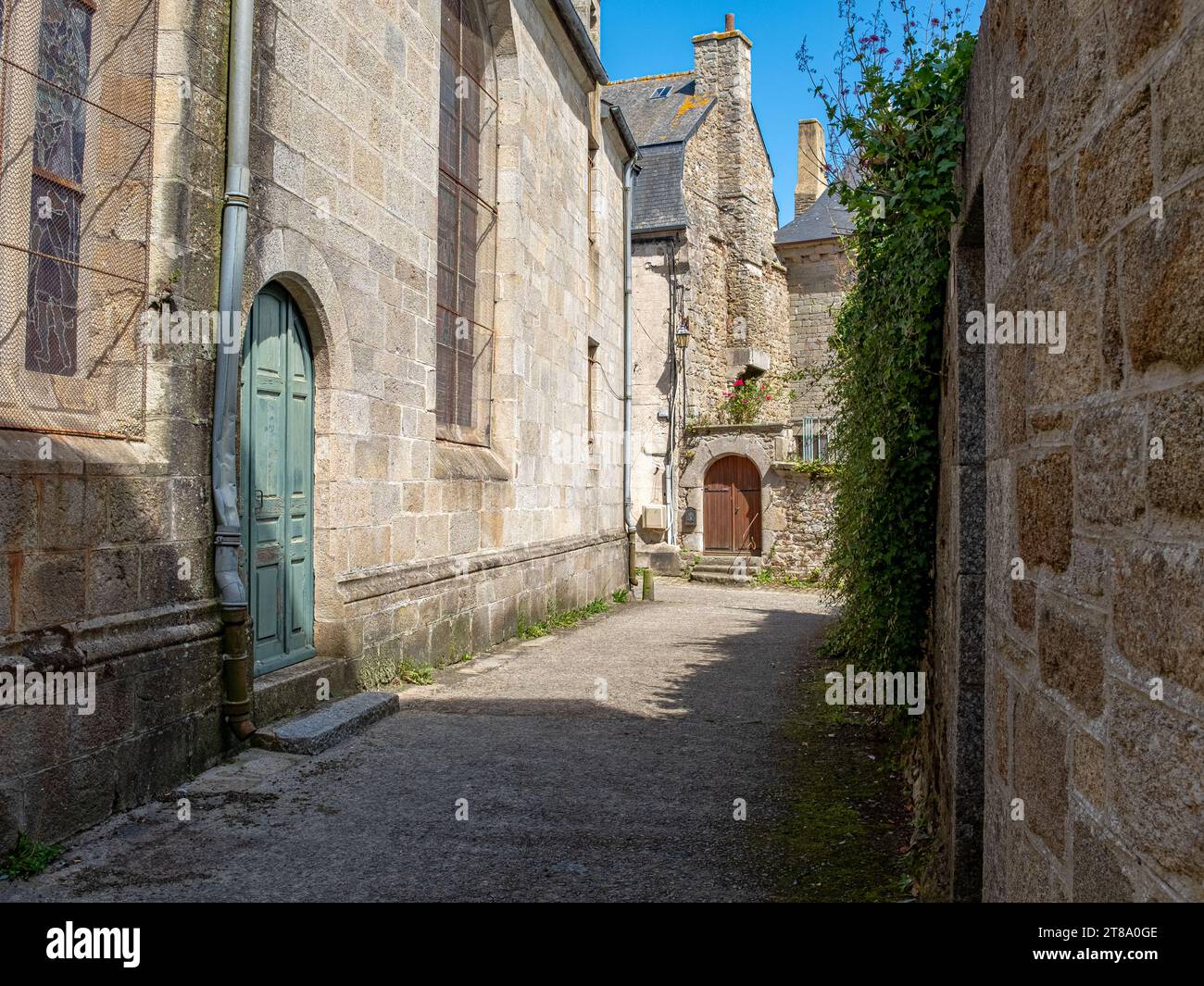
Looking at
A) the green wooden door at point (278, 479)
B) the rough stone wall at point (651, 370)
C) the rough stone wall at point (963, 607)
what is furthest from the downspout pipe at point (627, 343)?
the rough stone wall at point (963, 607)

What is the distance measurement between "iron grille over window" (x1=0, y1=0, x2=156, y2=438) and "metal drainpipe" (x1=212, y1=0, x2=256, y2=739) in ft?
1.31

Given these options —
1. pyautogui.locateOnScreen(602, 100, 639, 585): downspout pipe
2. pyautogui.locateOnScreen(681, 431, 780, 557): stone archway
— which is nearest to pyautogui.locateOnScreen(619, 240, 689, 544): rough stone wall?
pyautogui.locateOnScreen(681, 431, 780, 557): stone archway

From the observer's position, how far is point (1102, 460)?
4.89 feet

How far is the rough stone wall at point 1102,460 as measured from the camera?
3.94 feet

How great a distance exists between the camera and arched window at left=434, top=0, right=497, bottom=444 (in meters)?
8.10

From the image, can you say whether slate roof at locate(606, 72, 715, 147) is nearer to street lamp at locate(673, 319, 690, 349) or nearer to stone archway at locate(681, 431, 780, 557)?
street lamp at locate(673, 319, 690, 349)

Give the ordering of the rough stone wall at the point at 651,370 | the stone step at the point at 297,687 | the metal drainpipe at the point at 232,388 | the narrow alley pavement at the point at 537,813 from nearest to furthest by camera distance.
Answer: the narrow alley pavement at the point at 537,813
the metal drainpipe at the point at 232,388
the stone step at the point at 297,687
the rough stone wall at the point at 651,370

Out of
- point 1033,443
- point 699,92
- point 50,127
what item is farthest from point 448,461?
point 699,92

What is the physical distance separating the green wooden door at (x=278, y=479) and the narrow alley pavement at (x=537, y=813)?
0.75 metres

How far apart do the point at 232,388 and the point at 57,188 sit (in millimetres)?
1094

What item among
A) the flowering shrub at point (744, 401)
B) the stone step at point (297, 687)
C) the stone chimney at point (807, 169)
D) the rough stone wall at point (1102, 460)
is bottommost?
the stone step at point (297, 687)

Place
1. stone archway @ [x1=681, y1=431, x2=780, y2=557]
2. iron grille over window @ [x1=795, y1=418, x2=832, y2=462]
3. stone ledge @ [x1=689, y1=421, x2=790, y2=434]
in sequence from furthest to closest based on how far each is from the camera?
stone ledge @ [x1=689, y1=421, x2=790, y2=434], stone archway @ [x1=681, y1=431, x2=780, y2=557], iron grille over window @ [x1=795, y1=418, x2=832, y2=462]

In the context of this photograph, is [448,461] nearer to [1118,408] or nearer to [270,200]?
[270,200]

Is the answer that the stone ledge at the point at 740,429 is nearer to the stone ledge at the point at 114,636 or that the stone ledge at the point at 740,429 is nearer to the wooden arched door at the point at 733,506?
the wooden arched door at the point at 733,506
